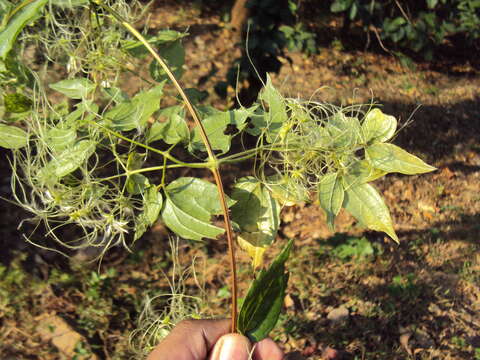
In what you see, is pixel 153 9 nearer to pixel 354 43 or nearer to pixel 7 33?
pixel 354 43

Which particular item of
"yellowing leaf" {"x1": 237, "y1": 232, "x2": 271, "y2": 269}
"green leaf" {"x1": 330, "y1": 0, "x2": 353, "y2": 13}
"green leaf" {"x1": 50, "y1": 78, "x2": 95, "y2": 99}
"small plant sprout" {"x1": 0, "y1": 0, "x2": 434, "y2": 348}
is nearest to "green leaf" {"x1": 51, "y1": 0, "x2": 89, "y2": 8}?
"small plant sprout" {"x1": 0, "y1": 0, "x2": 434, "y2": 348}

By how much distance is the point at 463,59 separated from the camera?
4.57 m

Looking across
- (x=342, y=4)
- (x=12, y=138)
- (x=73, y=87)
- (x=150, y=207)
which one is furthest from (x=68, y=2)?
(x=342, y=4)

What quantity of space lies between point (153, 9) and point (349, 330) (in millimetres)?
2986

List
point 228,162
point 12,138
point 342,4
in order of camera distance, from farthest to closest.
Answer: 1. point 342,4
2. point 12,138
3. point 228,162

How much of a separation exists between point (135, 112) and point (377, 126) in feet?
1.21

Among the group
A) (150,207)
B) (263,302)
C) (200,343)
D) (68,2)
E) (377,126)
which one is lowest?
(200,343)

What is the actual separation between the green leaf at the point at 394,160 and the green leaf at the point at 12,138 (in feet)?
1.76

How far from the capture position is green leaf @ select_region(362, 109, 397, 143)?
703 millimetres

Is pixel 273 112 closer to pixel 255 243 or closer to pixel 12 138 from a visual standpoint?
pixel 255 243

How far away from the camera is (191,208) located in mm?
681

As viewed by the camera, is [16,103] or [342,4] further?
[342,4]

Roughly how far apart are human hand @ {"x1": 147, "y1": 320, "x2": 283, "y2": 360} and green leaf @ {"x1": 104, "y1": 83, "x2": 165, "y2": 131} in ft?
1.23

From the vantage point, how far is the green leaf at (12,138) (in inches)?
29.1
